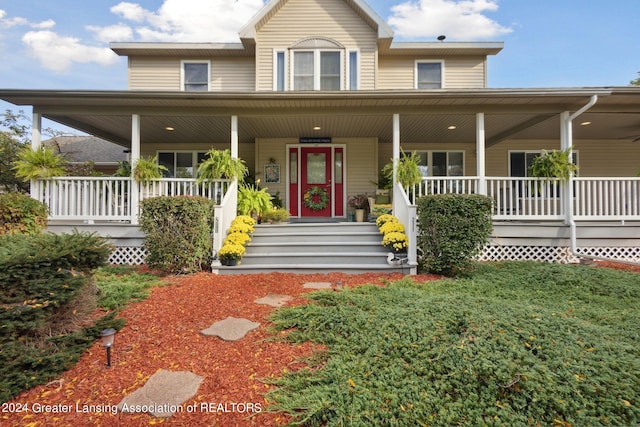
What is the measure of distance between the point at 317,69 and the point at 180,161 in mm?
5448

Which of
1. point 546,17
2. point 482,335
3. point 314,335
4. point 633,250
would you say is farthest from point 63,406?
point 546,17

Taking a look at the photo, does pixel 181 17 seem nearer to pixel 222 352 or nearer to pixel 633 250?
pixel 222 352

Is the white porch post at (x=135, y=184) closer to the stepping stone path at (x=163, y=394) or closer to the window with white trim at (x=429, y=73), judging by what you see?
the stepping stone path at (x=163, y=394)

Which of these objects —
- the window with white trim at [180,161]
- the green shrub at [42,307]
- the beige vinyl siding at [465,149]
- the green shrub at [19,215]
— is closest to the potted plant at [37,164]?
the green shrub at [19,215]

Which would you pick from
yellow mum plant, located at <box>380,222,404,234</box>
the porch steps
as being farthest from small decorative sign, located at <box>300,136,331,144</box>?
yellow mum plant, located at <box>380,222,404,234</box>

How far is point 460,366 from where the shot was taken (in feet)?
6.82

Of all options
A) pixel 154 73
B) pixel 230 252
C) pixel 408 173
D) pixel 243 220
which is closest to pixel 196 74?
pixel 154 73

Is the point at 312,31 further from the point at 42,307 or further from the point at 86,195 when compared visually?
the point at 42,307

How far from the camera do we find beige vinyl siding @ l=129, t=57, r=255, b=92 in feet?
33.3

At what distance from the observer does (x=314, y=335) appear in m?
2.83

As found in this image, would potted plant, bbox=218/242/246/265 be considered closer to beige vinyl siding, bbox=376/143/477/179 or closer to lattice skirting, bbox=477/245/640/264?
lattice skirting, bbox=477/245/640/264

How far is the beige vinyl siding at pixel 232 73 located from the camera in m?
10.2

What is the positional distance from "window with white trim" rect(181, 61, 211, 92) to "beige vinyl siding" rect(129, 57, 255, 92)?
0.43 feet

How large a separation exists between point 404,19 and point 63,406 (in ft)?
54.2
